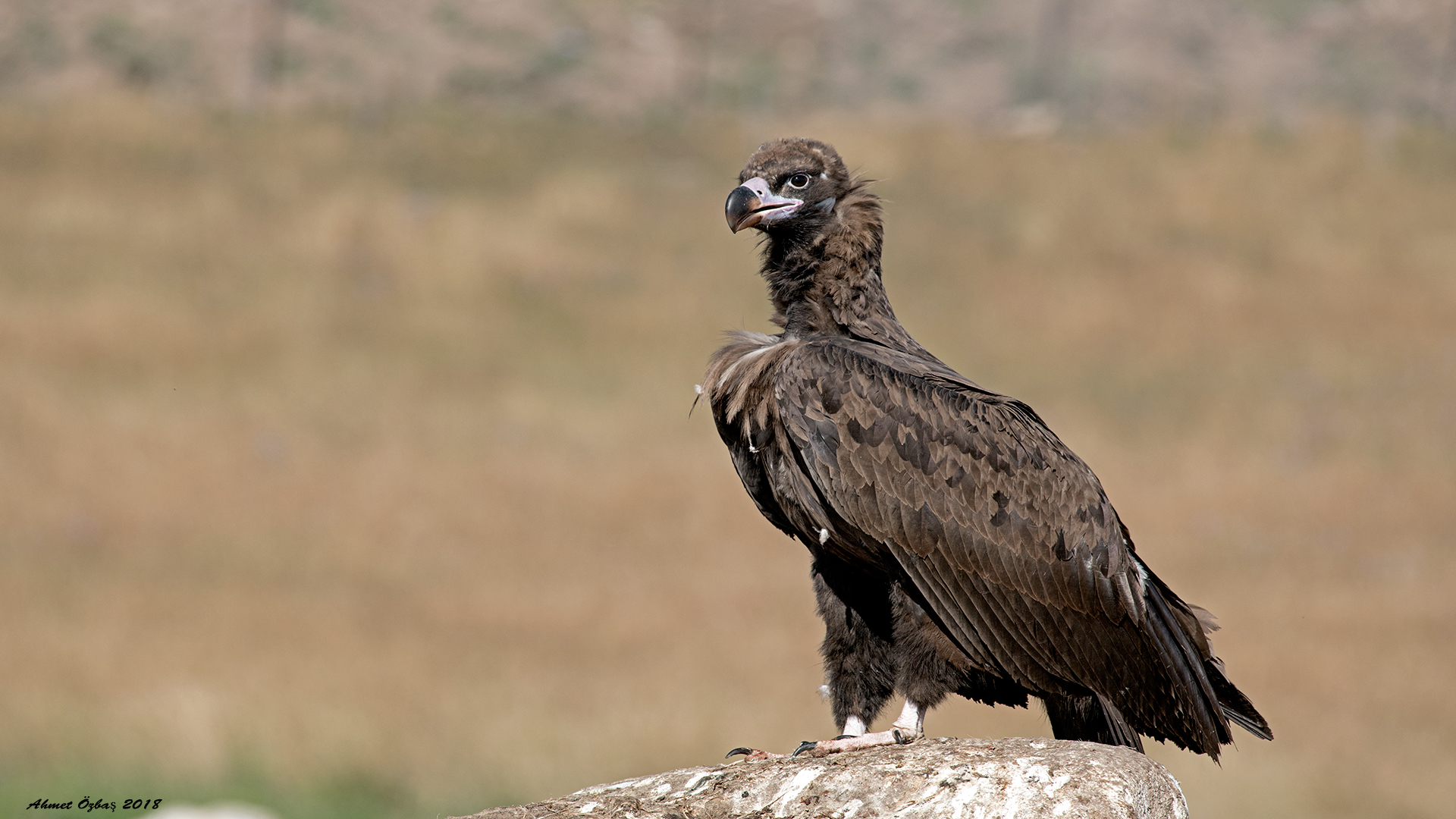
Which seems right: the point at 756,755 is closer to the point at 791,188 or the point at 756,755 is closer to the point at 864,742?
the point at 864,742

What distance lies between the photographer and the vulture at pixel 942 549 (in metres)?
5.52

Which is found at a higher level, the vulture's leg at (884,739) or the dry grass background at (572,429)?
the dry grass background at (572,429)

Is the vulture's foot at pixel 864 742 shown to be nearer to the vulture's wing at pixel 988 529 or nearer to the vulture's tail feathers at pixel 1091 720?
the vulture's wing at pixel 988 529

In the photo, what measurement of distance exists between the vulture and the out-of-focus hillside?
3587 cm

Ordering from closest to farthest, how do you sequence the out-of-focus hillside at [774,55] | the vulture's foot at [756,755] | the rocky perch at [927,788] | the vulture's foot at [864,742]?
the rocky perch at [927,788], the vulture's foot at [864,742], the vulture's foot at [756,755], the out-of-focus hillside at [774,55]

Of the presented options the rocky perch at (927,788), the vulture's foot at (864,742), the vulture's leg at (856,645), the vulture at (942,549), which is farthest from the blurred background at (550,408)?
the rocky perch at (927,788)

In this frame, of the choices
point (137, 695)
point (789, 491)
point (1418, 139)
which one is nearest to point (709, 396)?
point (789, 491)

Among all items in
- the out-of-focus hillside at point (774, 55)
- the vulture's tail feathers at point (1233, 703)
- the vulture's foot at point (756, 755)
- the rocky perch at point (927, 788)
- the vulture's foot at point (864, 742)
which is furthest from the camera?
the out-of-focus hillside at point (774, 55)

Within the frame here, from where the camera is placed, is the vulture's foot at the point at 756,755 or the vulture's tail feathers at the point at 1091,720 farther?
the vulture's tail feathers at the point at 1091,720

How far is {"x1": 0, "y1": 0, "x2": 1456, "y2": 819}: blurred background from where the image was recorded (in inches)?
517

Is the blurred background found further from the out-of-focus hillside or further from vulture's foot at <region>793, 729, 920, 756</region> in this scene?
vulture's foot at <region>793, 729, 920, 756</region>

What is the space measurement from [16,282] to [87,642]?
1428 cm

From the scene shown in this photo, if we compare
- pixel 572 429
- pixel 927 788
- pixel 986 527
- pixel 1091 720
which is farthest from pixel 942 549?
pixel 572 429

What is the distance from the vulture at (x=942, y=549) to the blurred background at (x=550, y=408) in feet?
18.9
